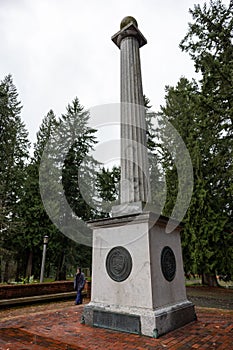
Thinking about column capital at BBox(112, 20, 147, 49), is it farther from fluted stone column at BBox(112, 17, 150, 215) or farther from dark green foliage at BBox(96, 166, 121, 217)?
dark green foliage at BBox(96, 166, 121, 217)

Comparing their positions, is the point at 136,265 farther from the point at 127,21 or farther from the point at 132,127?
the point at 127,21

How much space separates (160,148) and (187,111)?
3.79 m

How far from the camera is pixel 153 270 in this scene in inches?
209

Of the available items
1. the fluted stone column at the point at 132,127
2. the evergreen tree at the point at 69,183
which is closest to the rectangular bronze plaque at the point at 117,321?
the fluted stone column at the point at 132,127

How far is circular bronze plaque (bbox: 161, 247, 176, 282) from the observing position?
5718 millimetres

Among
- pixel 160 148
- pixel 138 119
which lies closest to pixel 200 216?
pixel 160 148

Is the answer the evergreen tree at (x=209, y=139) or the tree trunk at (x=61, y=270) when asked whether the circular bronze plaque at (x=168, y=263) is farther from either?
the tree trunk at (x=61, y=270)

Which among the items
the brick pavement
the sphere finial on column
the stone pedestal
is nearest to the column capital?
the sphere finial on column

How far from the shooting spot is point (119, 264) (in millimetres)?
5742

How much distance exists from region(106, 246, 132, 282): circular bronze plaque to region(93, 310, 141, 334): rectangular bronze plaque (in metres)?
0.74

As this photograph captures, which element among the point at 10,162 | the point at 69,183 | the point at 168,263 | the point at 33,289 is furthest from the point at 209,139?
the point at 10,162

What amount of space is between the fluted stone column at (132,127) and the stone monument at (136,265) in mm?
27

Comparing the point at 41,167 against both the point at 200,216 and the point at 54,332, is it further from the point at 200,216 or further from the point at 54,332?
the point at 54,332

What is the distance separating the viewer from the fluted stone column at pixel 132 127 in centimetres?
650
